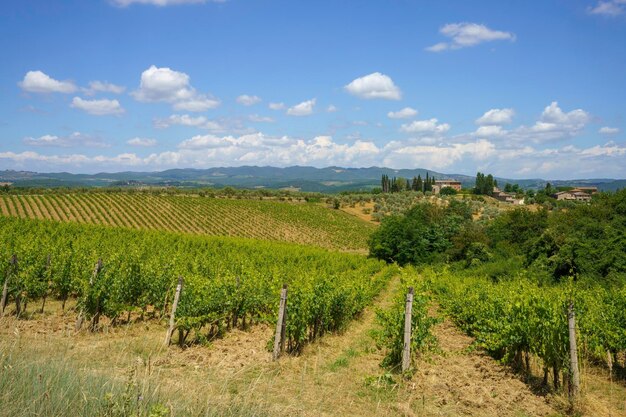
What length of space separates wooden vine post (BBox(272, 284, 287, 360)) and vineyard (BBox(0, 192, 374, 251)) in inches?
1947

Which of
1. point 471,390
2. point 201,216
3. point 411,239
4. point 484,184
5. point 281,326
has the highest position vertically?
point 484,184

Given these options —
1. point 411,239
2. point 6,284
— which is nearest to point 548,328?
point 6,284

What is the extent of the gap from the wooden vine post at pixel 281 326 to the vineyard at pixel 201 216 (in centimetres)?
4944

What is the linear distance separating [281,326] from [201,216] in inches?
2307

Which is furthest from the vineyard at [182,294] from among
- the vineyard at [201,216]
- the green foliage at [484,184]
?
Answer: the green foliage at [484,184]

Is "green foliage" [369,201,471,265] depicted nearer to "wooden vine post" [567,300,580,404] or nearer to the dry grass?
the dry grass

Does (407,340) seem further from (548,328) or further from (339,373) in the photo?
(548,328)

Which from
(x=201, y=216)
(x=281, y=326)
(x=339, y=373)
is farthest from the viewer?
(x=201, y=216)

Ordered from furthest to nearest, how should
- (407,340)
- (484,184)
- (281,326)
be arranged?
(484,184) < (281,326) < (407,340)

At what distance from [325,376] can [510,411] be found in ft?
12.0

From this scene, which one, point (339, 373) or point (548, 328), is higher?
point (548, 328)

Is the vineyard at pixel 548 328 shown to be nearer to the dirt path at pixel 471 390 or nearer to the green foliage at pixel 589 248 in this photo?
the dirt path at pixel 471 390

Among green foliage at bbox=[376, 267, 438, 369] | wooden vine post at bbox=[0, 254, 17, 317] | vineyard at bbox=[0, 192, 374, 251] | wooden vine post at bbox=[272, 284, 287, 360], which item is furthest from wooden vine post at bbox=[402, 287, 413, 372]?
vineyard at bbox=[0, 192, 374, 251]

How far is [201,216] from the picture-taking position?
2598 inches
